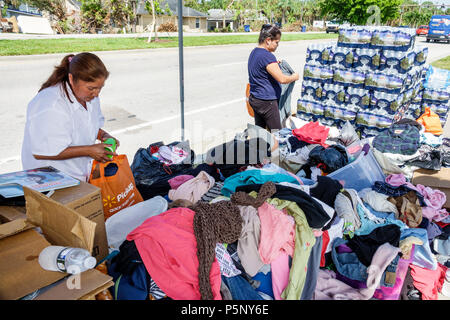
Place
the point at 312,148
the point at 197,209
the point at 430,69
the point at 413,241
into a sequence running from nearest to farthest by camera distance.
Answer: the point at 197,209 < the point at 413,241 < the point at 312,148 < the point at 430,69

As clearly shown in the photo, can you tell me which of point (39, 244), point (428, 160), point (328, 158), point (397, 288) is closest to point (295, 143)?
point (328, 158)

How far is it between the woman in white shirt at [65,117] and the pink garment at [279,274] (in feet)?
5.12

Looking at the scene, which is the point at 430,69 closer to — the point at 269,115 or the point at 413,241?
the point at 269,115

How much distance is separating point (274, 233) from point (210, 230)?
1.52ft

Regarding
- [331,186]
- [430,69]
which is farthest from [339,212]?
[430,69]

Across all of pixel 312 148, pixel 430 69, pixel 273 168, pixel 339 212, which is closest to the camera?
pixel 339 212

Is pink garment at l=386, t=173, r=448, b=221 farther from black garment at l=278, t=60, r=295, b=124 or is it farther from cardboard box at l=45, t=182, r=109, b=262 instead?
cardboard box at l=45, t=182, r=109, b=262

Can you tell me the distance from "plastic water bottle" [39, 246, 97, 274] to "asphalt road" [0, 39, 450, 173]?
345cm

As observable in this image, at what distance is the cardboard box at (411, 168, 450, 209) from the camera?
150 inches

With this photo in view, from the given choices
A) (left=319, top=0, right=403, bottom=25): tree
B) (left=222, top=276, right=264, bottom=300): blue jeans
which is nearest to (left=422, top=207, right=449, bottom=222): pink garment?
(left=222, top=276, right=264, bottom=300): blue jeans

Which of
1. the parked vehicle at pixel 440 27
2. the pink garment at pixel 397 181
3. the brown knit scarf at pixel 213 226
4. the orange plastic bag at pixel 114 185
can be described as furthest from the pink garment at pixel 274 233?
the parked vehicle at pixel 440 27

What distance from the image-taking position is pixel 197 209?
7.40 feet

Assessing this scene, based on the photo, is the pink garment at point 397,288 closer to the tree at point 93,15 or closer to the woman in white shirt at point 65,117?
the woman in white shirt at point 65,117

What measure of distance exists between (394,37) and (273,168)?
11.3 feet
